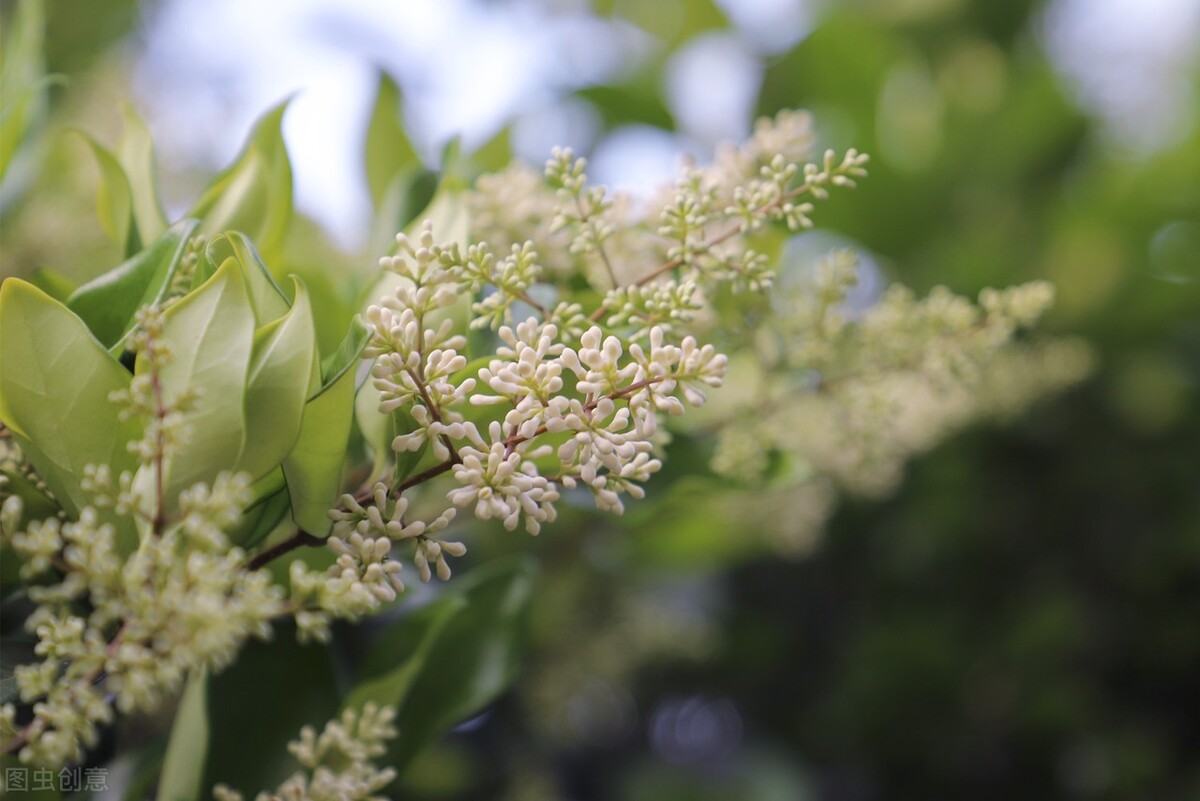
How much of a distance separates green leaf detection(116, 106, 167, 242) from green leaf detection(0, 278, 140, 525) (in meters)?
0.14

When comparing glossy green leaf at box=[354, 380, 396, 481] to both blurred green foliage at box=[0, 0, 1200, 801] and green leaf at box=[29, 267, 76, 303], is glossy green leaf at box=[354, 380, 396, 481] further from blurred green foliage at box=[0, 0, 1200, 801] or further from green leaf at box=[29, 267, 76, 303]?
blurred green foliage at box=[0, 0, 1200, 801]

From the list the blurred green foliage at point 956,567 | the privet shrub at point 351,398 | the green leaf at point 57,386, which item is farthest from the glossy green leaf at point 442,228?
the blurred green foliage at point 956,567

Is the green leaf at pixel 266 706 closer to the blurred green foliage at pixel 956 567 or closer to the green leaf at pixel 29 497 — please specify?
the green leaf at pixel 29 497

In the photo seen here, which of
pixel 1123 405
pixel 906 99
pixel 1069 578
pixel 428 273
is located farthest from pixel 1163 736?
pixel 428 273

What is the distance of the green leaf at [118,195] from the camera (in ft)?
1.58

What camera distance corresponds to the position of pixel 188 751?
0.45 meters

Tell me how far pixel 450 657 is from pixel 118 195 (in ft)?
0.94

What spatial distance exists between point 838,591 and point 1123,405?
40cm

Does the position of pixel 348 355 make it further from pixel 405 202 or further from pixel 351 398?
pixel 405 202

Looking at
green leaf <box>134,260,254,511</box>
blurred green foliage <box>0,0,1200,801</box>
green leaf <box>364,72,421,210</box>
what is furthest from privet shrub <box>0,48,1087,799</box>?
blurred green foliage <box>0,0,1200,801</box>

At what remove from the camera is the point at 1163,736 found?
43.3 inches

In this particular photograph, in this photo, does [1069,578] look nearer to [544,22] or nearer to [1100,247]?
[1100,247]

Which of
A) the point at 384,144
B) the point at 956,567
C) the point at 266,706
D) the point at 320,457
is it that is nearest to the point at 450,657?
the point at 266,706

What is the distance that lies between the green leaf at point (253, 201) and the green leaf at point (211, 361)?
161 millimetres
